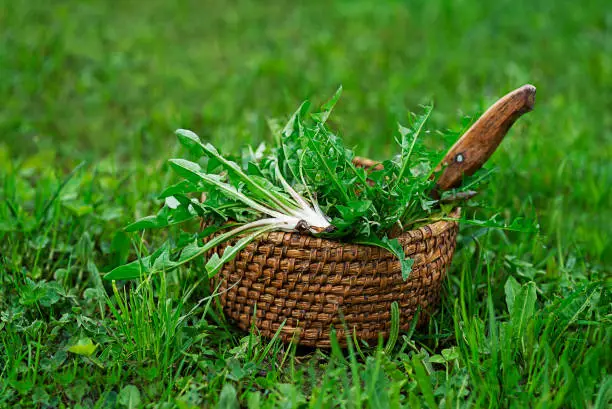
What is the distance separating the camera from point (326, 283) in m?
2.02

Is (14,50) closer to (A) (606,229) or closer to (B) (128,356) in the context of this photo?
(B) (128,356)

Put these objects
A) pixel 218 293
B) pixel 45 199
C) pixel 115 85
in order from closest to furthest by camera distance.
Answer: pixel 218 293, pixel 45 199, pixel 115 85

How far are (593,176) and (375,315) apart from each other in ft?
5.21

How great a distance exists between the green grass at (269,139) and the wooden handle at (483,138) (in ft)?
0.43

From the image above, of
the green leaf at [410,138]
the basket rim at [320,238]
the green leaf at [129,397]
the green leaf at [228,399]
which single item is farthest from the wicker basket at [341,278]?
the green leaf at [129,397]

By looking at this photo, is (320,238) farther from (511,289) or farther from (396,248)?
(511,289)

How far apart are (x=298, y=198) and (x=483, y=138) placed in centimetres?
57

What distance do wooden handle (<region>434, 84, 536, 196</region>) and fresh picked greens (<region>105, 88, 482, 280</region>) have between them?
0.06 m

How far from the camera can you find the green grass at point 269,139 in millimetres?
2002

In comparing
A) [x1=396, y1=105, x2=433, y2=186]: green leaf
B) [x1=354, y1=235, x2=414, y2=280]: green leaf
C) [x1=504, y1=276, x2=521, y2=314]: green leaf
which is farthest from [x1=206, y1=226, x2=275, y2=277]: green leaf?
[x1=504, y1=276, x2=521, y2=314]: green leaf

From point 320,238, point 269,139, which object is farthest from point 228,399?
point 269,139

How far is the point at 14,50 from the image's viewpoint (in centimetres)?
413

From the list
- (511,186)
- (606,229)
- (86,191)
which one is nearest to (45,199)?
(86,191)

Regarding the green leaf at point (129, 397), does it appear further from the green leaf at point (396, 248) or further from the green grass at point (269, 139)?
the green leaf at point (396, 248)
